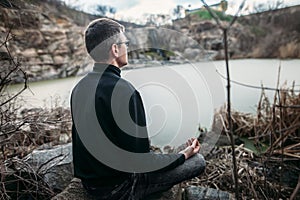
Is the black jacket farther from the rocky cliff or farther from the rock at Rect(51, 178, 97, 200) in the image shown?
the rocky cliff

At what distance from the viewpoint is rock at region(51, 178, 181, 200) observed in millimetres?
1027

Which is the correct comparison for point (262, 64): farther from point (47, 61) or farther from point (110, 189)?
point (110, 189)

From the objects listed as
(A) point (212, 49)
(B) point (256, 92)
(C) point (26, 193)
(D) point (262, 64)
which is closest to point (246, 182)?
(C) point (26, 193)

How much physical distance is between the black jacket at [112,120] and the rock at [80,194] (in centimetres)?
12

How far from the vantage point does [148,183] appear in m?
0.98

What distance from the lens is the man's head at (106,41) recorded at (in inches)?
36.6

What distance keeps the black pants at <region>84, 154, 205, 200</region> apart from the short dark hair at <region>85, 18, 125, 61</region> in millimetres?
449

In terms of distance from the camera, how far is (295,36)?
4.54 meters

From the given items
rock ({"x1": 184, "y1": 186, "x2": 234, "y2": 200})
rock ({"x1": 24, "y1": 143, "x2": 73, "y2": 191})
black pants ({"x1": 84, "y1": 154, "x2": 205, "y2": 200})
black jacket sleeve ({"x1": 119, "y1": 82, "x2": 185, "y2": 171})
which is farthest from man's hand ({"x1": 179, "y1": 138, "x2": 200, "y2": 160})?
rock ({"x1": 24, "y1": 143, "x2": 73, "y2": 191})

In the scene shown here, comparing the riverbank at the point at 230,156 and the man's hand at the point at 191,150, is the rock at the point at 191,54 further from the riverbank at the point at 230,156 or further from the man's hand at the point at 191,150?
the man's hand at the point at 191,150

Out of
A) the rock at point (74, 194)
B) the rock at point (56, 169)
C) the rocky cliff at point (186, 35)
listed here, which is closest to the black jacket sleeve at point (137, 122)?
the rock at point (74, 194)

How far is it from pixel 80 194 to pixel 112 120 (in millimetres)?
379

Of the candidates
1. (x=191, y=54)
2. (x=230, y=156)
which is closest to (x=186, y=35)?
(x=191, y=54)

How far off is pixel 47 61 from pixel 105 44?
5.39m
